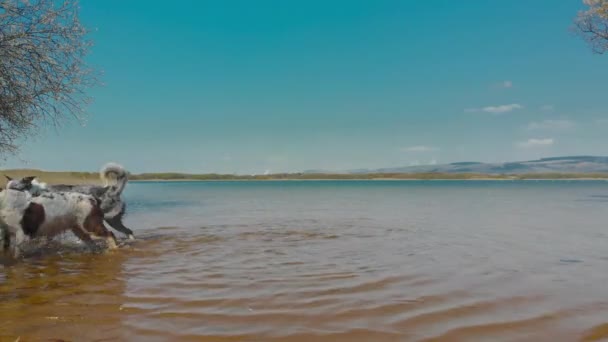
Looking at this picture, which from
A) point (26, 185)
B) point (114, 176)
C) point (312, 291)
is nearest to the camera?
point (312, 291)

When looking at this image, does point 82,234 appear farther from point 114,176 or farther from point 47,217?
point 114,176

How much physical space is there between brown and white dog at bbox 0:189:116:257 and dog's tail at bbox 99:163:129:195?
1660 millimetres

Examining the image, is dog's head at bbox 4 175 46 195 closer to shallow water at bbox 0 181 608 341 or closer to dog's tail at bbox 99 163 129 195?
dog's tail at bbox 99 163 129 195

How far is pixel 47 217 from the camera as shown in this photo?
9742 millimetres

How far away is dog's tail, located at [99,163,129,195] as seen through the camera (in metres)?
12.2

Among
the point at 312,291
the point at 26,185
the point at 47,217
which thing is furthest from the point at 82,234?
the point at 312,291

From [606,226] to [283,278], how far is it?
572 inches

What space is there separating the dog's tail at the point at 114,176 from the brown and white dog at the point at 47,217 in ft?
5.45

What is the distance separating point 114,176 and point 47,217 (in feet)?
9.41

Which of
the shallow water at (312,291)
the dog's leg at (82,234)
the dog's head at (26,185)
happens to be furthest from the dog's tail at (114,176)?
the dog's leg at (82,234)

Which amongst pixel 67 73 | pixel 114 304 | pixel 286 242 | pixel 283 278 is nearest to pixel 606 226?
pixel 286 242

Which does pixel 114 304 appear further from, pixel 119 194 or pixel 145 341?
pixel 119 194

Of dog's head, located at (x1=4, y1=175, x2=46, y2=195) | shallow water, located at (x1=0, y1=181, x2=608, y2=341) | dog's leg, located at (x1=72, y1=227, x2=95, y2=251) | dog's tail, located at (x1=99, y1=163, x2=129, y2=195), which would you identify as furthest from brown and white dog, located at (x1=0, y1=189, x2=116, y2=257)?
dog's tail, located at (x1=99, y1=163, x2=129, y2=195)

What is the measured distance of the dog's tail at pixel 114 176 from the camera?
12.2 metres
